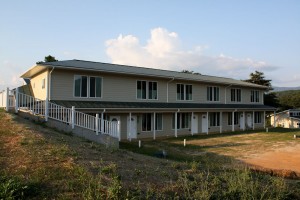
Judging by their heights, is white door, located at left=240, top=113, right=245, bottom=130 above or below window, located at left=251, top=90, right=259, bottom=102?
below

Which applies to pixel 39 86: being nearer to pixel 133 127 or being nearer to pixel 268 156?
pixel 133 127

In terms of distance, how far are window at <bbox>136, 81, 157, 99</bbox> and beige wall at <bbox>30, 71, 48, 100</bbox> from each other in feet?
24.3

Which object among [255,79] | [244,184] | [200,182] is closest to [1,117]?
[200,182]

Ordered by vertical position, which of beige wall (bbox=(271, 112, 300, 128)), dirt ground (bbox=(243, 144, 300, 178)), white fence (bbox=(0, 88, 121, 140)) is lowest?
dirt ground (bbox=(243, 144, 300, 178))

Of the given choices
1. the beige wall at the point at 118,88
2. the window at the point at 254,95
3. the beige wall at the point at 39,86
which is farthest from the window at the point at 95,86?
the window at the point at 254,95

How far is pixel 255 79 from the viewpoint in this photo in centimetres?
6038

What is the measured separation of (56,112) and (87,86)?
617cm

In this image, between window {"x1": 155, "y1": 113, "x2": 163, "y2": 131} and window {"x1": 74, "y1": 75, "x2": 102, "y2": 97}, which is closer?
window {"x1": 74, "y1": 75, "x2": 102, "y2": 97}

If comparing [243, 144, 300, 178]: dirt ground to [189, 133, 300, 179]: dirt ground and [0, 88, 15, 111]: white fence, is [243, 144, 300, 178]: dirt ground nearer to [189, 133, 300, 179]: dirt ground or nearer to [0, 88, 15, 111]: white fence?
[189, 133, 300, 179]: dirt ground

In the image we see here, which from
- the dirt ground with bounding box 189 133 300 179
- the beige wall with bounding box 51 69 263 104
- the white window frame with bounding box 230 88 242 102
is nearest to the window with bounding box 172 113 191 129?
the beige wall with bounding box 51 69 263 104

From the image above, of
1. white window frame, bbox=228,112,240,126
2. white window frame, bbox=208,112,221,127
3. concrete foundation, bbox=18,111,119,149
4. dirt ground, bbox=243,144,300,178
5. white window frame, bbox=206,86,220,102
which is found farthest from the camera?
white window frame, bbox=228,112,240,126

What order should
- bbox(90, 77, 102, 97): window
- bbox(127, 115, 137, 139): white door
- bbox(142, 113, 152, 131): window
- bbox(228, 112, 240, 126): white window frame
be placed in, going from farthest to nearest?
1. bbox(228, 112, 240, 126): white window frame
2. bbox(142, 113, 152, 131): window
3. bbox(127, 115, 137, 139): white door
4. bbox(90, 77, 102, 97): window

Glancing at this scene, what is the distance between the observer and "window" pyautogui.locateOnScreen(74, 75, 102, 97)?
20562mm

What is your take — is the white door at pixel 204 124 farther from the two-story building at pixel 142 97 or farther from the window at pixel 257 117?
the window at pixel 257 117
